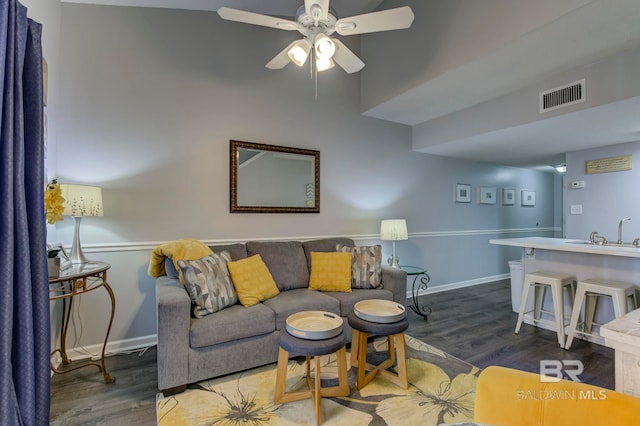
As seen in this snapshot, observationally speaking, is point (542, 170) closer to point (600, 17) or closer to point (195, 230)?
point (600, 17)

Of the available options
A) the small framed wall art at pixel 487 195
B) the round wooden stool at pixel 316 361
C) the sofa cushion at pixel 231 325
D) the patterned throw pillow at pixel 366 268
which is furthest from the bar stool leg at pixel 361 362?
the small framed wall art at pixel 487 195

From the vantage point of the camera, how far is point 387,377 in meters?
2.14

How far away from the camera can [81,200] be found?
2178 mm

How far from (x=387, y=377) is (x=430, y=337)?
100 centimetres

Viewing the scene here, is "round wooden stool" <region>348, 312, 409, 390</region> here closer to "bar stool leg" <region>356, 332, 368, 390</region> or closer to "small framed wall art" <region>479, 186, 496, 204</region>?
"bar stool leg" <region>356, 332, 368, 390</region>

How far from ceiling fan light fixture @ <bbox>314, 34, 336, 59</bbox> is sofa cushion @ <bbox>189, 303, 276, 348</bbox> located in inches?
75.7

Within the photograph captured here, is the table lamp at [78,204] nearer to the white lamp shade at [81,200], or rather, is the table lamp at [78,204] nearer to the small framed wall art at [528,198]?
the white lamp shade at [81,200]

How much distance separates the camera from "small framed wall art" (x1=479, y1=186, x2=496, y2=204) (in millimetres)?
5191

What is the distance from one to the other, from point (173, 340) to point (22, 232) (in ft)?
3.65

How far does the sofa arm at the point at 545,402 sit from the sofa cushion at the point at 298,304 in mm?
1651

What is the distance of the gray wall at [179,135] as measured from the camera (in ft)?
8.39

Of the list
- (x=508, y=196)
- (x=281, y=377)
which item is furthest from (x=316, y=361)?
(x=508, y=196)

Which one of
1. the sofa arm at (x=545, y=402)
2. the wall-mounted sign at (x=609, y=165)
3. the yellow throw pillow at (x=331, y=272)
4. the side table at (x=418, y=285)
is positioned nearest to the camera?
the sofa arm at (x=545, y=402)

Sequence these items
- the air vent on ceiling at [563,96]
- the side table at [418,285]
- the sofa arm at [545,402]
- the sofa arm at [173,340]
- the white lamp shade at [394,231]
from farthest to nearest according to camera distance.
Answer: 1. the white lamp shade at [394,231]
2. the side table at [418,285]
3. the air vent on ceiling at [563,96]
4. the sofa arm at [173,340]
5. the sofa arm at [545,402]
